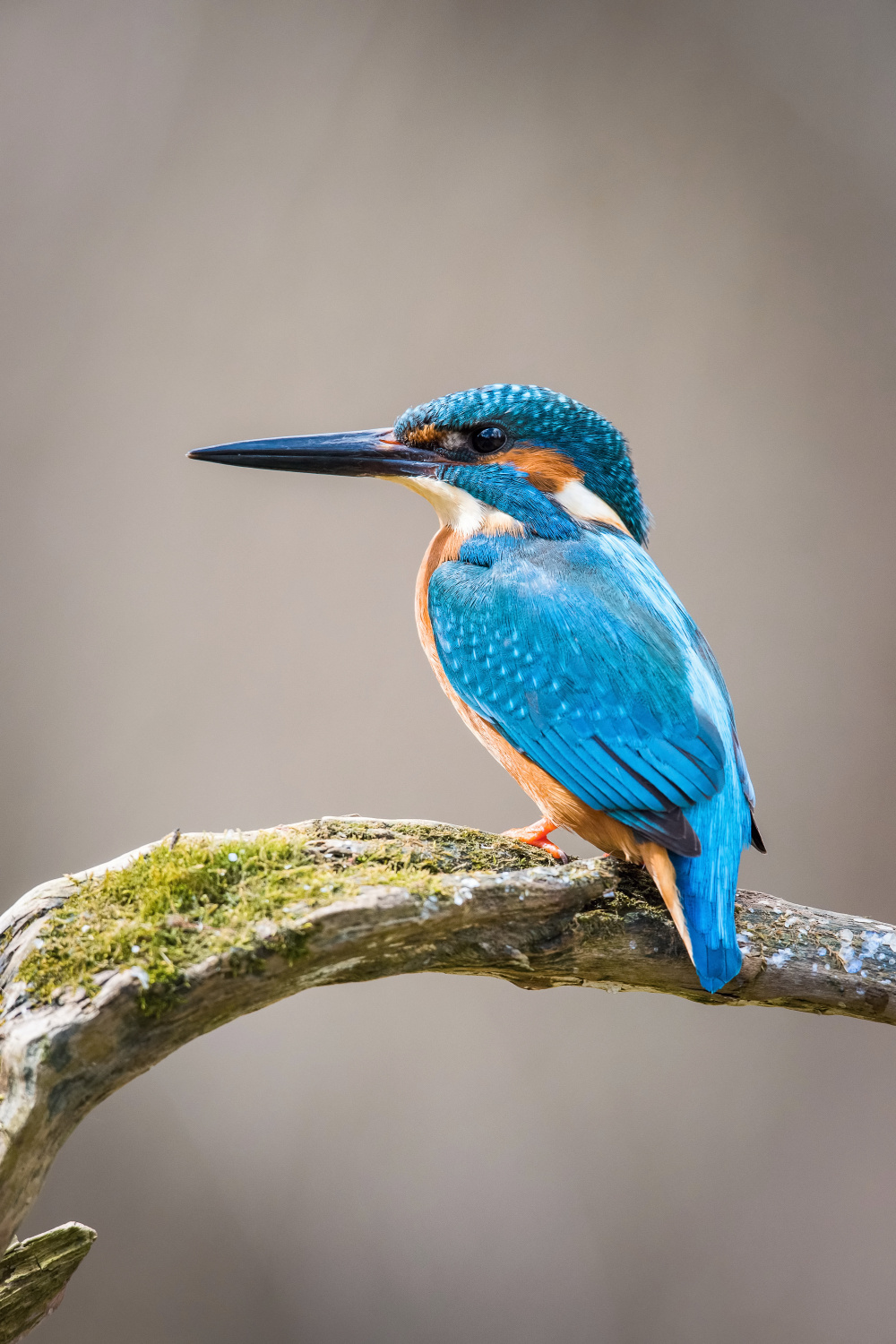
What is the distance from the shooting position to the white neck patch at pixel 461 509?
150 centimetres

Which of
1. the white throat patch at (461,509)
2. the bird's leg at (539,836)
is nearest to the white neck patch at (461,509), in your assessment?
the white throat patch at (461,509)

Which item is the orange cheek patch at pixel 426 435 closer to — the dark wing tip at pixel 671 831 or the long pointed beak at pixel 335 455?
the long pointed beak at pixel 335 455

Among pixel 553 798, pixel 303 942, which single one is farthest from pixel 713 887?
pixel 303 942

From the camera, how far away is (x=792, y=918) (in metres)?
1.42

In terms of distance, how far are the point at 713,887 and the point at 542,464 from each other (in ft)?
2.21

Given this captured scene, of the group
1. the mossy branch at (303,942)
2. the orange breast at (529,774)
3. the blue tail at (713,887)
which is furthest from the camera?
the orange breast at (529,774)

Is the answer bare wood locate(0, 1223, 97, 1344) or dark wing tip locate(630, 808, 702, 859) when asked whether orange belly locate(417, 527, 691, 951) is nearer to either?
dark wing tip locate(630, 808, 702, 859)

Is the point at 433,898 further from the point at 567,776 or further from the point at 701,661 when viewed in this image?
the point at 701,661

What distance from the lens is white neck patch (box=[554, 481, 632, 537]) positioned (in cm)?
152

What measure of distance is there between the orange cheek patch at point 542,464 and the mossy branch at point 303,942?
21.5 inches

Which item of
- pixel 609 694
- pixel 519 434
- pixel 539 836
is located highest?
pixel 519 434

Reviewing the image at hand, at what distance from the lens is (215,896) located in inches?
43.9

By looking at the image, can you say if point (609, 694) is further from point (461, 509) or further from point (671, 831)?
point (461, 509)

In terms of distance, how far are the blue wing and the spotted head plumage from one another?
127 mm
